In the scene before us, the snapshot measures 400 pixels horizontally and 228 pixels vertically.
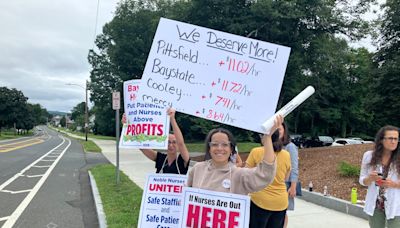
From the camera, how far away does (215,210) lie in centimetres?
279

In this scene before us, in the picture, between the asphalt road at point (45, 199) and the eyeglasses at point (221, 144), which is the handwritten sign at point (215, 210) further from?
the asphalt road at point (45, 199)

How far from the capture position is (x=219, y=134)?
9.66 feet

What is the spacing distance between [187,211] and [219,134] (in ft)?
2.10

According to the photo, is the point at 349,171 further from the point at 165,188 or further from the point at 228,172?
the point at 228,172

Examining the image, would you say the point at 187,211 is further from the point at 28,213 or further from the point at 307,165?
the point at 307,165

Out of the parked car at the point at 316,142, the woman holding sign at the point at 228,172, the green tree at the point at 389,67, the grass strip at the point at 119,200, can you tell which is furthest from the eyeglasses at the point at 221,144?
the parked car at the point at 316,142

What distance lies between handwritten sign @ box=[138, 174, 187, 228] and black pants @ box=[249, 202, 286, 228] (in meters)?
0.77

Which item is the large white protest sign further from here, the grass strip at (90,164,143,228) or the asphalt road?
the asphalt road

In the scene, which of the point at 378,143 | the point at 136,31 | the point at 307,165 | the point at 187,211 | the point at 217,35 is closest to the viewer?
the point at 187,211

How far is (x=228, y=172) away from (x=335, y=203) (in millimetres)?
5468

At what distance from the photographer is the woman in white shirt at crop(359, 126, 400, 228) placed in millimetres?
3781

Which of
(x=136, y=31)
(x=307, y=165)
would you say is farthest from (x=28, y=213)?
(x=136, y=31)

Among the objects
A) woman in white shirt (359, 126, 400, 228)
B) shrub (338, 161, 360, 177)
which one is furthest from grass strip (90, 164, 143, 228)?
shrub (338, 161, 360, 177)

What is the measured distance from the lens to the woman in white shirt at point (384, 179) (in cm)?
378
